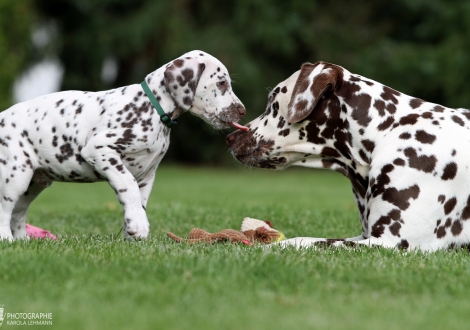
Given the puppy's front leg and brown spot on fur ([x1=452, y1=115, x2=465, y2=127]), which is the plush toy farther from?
brown spot on fur ([x1=452, y1=115, x2=465, y2=127])

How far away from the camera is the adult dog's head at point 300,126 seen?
6.37 meters

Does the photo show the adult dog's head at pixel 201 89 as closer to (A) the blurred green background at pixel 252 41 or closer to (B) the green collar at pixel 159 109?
(B) the green collar at pixel 159 109

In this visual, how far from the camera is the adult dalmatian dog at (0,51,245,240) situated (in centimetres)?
664

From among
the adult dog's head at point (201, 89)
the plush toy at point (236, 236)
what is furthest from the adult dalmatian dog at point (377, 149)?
the plush toy at point (236, 236)

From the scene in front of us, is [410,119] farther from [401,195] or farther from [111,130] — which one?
[111,130]

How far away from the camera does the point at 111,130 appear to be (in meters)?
6.68

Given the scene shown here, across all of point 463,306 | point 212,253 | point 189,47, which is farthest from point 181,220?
point 189,47

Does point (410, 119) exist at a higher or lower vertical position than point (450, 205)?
higher

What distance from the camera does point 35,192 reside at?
24.6ft

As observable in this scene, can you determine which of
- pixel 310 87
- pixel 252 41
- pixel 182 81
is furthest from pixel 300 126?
pixel 252 41

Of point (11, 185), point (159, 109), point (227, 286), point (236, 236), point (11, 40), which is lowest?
point (11, 40)

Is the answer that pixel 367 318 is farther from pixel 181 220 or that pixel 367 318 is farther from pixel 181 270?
pixel 181 220

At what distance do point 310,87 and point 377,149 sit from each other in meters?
0.77

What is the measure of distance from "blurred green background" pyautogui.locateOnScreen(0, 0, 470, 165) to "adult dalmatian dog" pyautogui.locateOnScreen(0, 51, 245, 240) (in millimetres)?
20894
